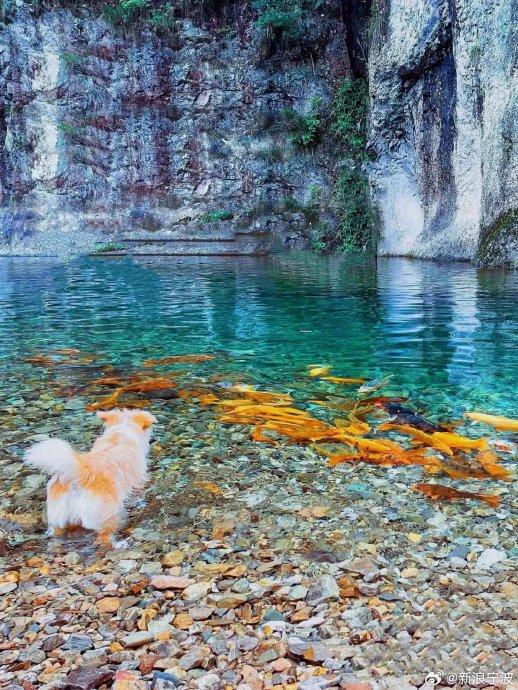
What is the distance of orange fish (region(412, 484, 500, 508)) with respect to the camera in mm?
2770

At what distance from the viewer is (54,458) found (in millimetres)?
2398

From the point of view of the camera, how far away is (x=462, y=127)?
15500 millimetres

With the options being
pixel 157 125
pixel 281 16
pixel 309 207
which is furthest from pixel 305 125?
pixel 157 125

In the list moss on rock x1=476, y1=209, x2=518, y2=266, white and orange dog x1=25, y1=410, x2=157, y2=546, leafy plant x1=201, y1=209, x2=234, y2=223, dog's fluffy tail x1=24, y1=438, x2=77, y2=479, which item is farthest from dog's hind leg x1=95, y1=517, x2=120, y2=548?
leafy plant x1=201, y1=209, x2=234, y2=223

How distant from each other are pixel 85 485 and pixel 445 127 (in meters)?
17.1

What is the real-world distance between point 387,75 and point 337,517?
19150 mm

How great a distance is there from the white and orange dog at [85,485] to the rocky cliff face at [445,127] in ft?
42.5

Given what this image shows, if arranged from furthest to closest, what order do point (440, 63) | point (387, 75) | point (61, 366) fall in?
point (387, 75) < point (440, 63) < point (61, 366)

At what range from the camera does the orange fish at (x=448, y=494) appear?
2.77 metres

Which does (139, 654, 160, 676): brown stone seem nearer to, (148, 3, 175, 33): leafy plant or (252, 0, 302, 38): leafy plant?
(252, 0, 302, 38): leafy plant

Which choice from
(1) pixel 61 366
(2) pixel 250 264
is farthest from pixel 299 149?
(1) pixel 61 366

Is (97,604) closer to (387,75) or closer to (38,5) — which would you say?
(387,75)

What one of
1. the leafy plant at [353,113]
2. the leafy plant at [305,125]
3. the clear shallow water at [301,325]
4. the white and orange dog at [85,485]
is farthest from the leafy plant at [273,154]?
the white and orange dog at [85,485]

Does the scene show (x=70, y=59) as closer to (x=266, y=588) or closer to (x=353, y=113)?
(x=353, y=113)
